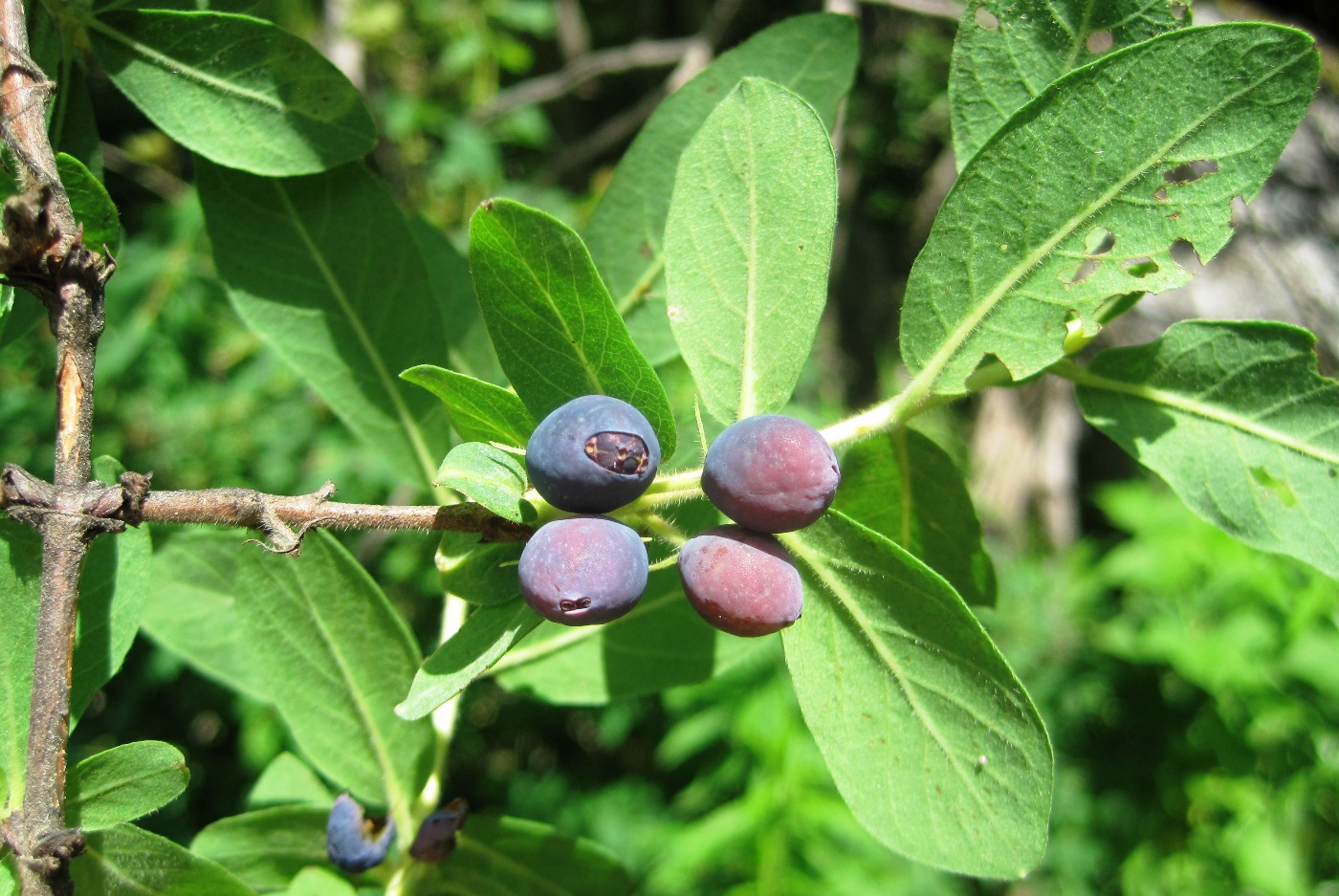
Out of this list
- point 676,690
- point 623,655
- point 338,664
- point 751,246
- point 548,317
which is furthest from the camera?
point 676,690

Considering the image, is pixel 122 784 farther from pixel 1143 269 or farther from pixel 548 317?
pixel 1143 269

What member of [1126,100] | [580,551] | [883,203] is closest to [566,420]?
[580,551]

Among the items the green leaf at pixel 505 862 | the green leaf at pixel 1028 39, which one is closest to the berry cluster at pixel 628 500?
the green leaf at pixel 1028 39

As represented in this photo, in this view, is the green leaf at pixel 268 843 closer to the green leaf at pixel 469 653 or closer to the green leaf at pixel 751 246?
the green leaf at pixel 469 653

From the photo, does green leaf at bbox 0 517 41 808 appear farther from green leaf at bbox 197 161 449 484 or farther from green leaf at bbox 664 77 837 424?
green leaf at bbox 664 77 837 424

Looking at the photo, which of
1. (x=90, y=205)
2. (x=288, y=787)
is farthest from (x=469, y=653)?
(x=288, y=787)

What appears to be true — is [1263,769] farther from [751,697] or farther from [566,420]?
[566,420]
